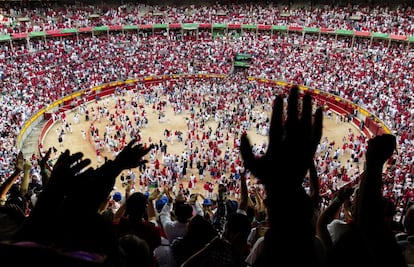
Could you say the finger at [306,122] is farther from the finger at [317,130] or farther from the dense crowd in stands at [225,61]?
the dense crowd in stands at [225,61]

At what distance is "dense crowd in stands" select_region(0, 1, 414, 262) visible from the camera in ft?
106

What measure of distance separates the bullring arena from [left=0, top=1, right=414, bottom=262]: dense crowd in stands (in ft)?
0.43

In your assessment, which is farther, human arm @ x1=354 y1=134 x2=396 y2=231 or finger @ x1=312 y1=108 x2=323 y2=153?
human arm @ x1=354 y1=134 x2=396 y2=231

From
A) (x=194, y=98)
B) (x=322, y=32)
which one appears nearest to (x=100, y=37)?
(x=194, y=98)

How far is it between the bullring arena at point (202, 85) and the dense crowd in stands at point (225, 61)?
130mm

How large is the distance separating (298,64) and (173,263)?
4146 cm

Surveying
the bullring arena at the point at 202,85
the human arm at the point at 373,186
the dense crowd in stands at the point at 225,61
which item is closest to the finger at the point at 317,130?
the human arm at the point at 373,186

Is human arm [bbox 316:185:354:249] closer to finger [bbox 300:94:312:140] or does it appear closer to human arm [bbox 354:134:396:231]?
human arm [bbox 354:134:396:231]

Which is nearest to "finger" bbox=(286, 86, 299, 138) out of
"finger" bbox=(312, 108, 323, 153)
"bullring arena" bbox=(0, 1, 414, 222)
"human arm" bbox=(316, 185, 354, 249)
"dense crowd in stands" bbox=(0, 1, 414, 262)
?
"finger" bbox=(312, 108, 323, 153)

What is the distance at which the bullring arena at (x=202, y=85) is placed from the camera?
1064 inches

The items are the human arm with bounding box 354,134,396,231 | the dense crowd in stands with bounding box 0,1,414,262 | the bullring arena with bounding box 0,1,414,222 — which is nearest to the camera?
the human arm with bounding box 354,134,396,231

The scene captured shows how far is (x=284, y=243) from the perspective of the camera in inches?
82.7

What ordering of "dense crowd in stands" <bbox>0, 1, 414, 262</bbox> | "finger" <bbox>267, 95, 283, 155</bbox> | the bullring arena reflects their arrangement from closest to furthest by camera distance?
"finger" <bbox>267, 95, 283, 155</bbox>
the bullring arena
"dense crowd in stands" <bbox>0, 1, 414, 262</bbox>

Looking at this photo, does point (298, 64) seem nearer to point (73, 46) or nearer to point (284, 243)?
point (73, 46)
